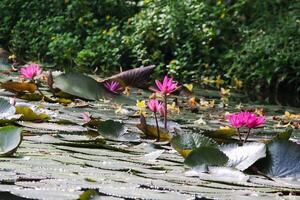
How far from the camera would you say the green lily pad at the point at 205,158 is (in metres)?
1.60

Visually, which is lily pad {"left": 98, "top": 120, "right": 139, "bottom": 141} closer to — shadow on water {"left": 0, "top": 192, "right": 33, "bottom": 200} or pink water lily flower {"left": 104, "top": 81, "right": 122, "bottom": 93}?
shadow on water {"left": 0, "top": 192, "right": 33, "bottom": 200}

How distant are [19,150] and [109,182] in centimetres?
42

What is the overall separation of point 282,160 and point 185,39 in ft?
18.2

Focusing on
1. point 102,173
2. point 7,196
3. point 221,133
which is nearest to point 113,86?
point 221,133

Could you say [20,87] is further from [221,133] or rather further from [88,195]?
[88,195]

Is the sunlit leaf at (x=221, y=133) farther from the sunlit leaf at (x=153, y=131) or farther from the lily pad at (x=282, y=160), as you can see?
the lily pad at (x=282, y=160)

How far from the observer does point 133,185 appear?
1.37 meters

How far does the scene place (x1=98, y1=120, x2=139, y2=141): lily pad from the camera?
2.04 meters

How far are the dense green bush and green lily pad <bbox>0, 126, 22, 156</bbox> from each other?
4.65m

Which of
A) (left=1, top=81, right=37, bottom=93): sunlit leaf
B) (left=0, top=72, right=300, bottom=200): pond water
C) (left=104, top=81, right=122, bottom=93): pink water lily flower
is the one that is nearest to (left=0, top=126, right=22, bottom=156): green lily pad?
(left=0, top=72, right=300, bottom=200): pond water

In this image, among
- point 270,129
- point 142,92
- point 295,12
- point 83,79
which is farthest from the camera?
point 295,12

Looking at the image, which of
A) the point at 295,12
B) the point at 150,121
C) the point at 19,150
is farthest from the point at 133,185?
the point at 295,12

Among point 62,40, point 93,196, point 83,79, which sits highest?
point 62,40

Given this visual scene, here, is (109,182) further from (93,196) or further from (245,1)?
(245,1)
